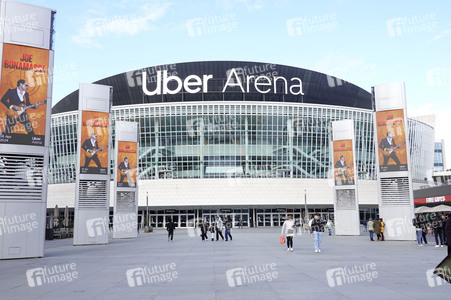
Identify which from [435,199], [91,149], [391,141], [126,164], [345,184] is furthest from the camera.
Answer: [126,164]

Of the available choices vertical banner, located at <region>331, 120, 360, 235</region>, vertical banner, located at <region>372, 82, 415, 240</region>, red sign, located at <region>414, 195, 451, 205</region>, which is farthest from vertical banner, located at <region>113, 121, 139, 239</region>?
red sign, located at <region>414, 195, 451, 205</region>

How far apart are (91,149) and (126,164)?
10.8 metres

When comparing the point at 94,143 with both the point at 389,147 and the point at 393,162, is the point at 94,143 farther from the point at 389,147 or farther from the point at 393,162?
the point at 393,162

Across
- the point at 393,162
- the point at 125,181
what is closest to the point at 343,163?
the point at 393,162

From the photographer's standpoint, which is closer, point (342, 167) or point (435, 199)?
point (435, 199)

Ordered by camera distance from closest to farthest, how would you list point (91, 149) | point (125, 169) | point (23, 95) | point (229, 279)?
point (229, 279)
point (23, 95)
point (91, 149)
point (125, 169)

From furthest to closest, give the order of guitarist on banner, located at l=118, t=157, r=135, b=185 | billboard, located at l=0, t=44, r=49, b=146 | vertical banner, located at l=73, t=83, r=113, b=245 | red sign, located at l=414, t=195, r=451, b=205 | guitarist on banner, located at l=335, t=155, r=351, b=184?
guitarist on banner, located at l=118, t=157, r=135, b=185, guitarist on banner, located at l=335, t=155, r=351, b=184, red sign, located at l=414, t=195, r=451, b=205, vertical banner, located at l=73, t=83, r=113, b=245, billboard, located at l=0, t=44, r=49, b=146

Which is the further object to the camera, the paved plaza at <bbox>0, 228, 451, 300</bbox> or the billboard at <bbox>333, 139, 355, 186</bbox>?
the billboard at <bbox>333, 139, 355, 186</bbox>

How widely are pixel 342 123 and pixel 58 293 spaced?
36.0 m

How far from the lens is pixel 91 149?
108 ft

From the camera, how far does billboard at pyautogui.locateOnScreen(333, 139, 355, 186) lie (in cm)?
4144

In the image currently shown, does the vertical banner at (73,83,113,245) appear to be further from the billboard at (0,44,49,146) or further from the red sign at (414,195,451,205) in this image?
the red sign at (414,195,451,205)

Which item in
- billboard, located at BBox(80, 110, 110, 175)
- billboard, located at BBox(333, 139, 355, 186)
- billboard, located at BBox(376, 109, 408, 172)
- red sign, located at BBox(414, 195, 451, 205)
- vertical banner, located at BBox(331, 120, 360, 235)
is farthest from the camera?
billboard, located at BBox(333, 139, 355, 186)

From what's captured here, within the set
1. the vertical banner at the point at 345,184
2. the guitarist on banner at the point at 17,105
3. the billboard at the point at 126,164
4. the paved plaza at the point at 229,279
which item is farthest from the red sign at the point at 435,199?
the guitarist on banner at the point at 17,105
